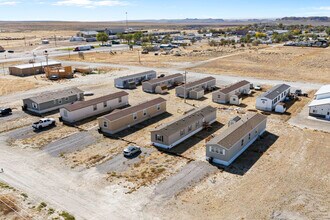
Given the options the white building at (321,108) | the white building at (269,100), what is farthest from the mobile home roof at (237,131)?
the white building at (321,108)

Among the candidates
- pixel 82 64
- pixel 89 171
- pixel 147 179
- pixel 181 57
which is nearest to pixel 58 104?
pixel 89 171

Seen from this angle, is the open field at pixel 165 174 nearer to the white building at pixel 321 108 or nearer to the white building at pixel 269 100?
the white building at pixel 269 100

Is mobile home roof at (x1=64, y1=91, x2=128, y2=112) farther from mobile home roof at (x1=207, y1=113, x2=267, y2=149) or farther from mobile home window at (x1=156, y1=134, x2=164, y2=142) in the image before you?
mobile home roof at (x1=207, y1=113, x2=267, y2=149)

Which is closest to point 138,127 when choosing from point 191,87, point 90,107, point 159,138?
point 159,138

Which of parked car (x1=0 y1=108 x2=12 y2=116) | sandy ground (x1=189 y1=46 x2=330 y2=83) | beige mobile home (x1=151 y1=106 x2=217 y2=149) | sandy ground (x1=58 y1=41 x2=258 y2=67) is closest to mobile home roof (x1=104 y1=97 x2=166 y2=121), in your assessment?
beige mobile home (x1=151 y1=106 x2=217 y2=149)

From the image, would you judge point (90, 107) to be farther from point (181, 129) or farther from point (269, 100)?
point (269, 100)

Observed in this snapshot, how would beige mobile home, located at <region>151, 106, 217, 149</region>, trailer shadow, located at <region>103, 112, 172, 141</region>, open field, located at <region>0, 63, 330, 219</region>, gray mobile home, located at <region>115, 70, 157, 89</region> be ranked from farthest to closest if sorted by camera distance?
1. gray mobile home, located at <region>115, 70, 157, 89</region>
2. trailer shadow, located at <region>103, 112, 172, 141</region>
3. beige mobile home, located at <region>151, 106, 217, 149</region>
4. open field, located at <region>0, 63, 330, 219</region>

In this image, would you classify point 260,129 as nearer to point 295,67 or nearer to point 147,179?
point 147,179
